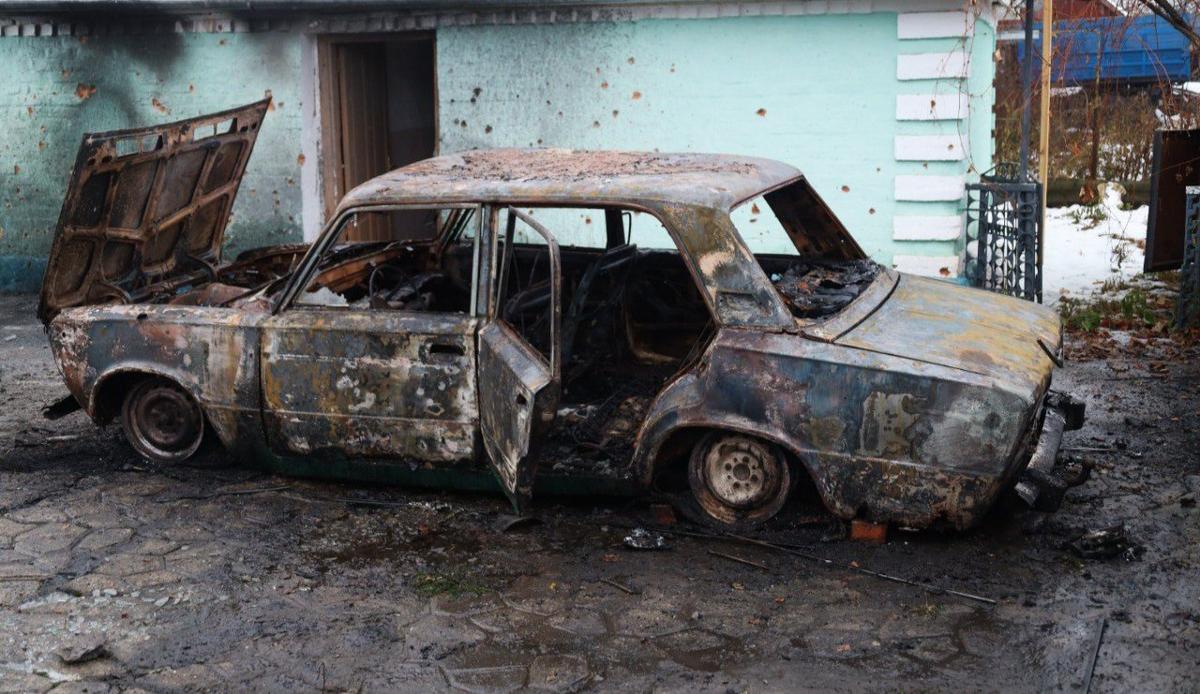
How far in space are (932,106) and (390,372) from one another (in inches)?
231

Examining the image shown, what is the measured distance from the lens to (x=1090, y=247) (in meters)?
13.0

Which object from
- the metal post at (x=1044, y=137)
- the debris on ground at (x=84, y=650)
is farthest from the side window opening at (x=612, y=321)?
the metal post at (x=1044, y=137)

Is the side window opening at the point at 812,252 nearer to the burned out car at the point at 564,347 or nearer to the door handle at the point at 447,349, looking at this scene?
the burned out car at the point at 564,347

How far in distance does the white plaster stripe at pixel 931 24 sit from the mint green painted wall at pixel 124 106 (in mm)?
5294

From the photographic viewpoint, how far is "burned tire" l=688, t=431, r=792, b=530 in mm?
4961

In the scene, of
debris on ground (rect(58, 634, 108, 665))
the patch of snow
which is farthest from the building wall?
debris on ground (rect(58, 634, 108, 665))

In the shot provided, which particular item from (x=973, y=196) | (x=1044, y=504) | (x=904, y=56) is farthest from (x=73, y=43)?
(x=1044, y=504)

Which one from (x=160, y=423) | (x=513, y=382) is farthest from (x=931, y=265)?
(x=160, y=423)

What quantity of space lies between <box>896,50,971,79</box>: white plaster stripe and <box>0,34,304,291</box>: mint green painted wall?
17.4ft

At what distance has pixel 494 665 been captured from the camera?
13.5 ft

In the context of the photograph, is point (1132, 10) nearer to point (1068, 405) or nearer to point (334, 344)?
point (1068, 405)

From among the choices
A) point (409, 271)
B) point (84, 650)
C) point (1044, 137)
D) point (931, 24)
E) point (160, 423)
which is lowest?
point (84, 650)

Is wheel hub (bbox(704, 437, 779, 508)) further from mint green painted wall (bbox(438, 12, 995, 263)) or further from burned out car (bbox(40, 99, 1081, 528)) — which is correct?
mint green painted wall (bbox(438, 12, 995, 263))

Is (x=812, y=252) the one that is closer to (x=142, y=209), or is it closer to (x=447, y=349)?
(x=447, y=349)
